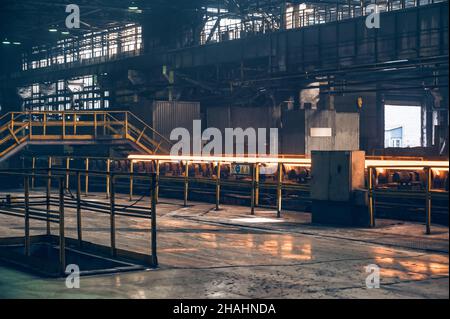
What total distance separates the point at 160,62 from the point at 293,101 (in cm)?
999

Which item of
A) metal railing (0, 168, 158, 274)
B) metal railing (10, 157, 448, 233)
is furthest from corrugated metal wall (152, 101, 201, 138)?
metal railing (0, 168, 158, 274)

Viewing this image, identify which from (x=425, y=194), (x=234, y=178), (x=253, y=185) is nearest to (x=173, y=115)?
(x=234, y=178)

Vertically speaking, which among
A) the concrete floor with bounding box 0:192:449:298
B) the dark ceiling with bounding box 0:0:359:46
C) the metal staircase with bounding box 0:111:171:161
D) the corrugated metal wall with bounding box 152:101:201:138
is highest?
the dark ceiling with bounding box 0:0:359:46

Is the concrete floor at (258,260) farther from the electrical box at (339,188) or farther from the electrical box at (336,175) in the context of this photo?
the electrical box at (336,175)

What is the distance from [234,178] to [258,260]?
1320 centimetres

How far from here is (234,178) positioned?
25.2 metres

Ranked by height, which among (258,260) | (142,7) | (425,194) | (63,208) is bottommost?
(258,260)

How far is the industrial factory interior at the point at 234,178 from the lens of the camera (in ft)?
34.0

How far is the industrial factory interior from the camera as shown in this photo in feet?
34.0

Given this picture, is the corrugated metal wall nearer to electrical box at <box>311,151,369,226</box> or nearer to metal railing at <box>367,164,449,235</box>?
electrical box at <box>311,151,369,226</box>

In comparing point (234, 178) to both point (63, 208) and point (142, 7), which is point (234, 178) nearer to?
point (63, 208)

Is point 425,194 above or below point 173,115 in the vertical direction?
below

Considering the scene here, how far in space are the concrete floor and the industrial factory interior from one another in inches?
1.8
